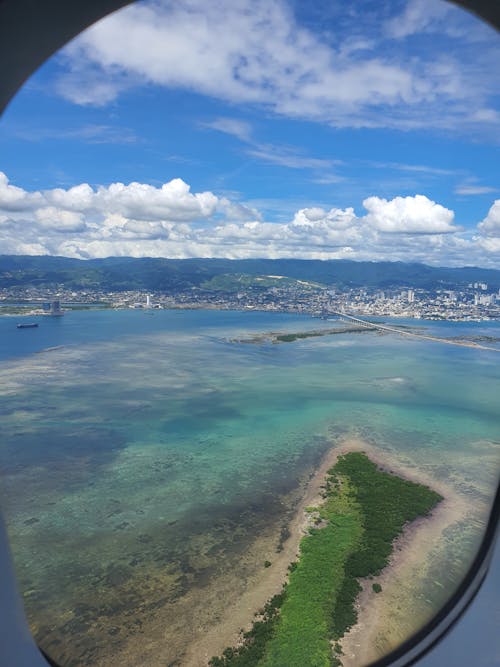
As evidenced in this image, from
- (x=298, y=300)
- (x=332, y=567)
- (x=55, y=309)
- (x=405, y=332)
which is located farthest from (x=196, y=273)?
(x=332, y=567)

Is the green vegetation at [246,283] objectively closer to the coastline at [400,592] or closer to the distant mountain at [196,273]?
the distant mountain at [196,273]

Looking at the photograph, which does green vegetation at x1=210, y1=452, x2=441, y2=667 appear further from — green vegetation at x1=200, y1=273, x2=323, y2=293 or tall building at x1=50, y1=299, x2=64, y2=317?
green vegetation at x1=200, y1=273, x2=323, y2=293

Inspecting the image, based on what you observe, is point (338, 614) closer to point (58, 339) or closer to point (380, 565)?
point (380, 565)

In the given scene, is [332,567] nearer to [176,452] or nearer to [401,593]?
[401,593]

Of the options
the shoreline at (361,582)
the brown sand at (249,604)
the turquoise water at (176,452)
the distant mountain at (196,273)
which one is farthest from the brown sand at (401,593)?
the distant mountain at (196,273)

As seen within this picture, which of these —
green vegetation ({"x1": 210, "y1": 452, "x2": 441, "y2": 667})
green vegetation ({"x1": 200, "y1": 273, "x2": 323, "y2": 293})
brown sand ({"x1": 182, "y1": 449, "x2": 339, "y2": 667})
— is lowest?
brown sand ({"x1": 182, "y1": 449, "x2": 339, "y2": 667})

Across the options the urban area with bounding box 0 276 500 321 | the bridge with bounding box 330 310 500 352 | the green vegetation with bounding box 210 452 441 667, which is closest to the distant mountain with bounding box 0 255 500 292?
the urban area with bounding box 0 276 500 321
